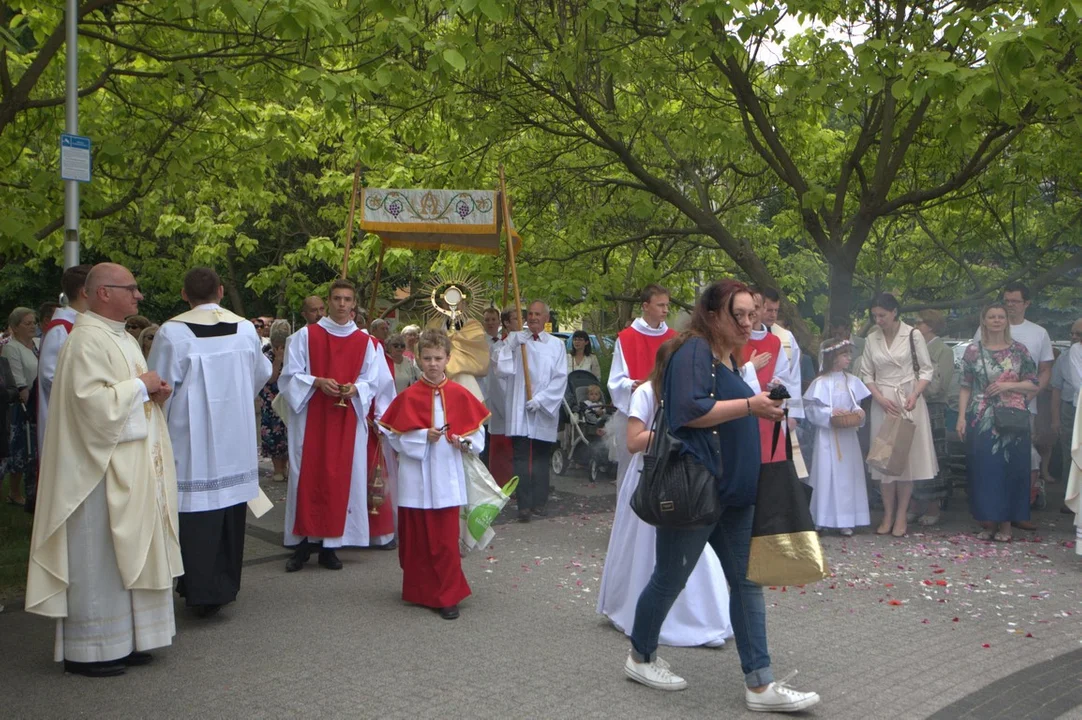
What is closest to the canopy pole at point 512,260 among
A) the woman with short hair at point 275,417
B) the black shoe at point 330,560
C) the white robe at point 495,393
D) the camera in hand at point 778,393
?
the white robe at point 495,393

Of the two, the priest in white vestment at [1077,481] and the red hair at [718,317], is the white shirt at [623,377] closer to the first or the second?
the red hair at [718,317]

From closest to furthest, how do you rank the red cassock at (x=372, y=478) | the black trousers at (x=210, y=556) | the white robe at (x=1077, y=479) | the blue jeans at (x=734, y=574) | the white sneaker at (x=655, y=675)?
the blue jeans at (x=734, y=574) < the white sneaker at (x=655, y=675) < the black trousers at (x=210, y=556) < the white robe at (x=1077, y=479) < the red cassock at (x=372, y=478)

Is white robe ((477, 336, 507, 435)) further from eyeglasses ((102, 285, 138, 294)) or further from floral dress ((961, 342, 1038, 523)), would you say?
eyeglasses ((102, 285, 138, 294))

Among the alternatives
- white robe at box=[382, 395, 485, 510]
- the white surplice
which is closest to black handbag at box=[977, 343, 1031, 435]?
the white surplice

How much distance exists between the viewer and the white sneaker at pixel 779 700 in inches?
192

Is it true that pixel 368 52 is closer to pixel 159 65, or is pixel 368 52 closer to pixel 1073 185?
pixel 159 65

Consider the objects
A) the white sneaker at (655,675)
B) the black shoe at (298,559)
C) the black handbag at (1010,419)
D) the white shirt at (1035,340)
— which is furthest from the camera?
the white shirt at (1035,340)

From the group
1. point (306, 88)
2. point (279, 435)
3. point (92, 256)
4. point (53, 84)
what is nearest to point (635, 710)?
point (306, 88)

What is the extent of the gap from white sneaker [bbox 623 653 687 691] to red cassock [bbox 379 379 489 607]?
5.57 feet

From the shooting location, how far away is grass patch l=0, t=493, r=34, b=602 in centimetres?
748

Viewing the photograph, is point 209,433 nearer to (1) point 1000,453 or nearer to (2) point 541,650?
(2) point 541,650

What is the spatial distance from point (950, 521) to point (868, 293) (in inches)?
421

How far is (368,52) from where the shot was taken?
391 inches

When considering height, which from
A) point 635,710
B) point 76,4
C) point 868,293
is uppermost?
point 76,4
